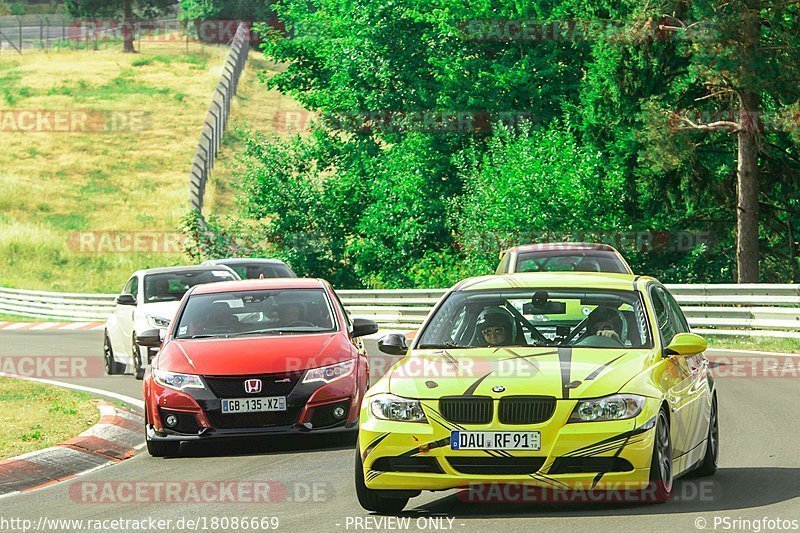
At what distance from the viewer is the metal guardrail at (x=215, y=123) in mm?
63531

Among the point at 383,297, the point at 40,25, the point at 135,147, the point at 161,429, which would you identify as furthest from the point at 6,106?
the point at 161,429

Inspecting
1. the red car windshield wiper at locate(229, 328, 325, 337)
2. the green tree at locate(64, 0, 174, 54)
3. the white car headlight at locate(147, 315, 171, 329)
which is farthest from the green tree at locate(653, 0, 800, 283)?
the green tree at locate(64, 0, 174, 54)

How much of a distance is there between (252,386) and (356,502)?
3.14 m

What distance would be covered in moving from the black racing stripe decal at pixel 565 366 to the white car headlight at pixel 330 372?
12.2 feet

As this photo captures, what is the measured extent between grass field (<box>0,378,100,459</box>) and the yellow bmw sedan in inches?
183

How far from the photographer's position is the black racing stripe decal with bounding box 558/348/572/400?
898 centimetres

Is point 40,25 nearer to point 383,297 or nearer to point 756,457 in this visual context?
point 383,297

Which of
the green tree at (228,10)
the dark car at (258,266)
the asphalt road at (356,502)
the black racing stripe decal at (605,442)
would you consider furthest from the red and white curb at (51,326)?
the green tree at (228,10)

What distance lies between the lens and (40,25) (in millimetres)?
116750

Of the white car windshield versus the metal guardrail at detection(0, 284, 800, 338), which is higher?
the white car windshield

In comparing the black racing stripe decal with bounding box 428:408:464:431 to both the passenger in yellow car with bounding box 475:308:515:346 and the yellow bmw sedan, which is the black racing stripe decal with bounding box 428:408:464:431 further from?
the passenger in yellow car with bounding box 475:308:515:346

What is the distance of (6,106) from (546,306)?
86703mm

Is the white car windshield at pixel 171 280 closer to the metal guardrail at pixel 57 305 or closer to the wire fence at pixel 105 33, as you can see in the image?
the metal guardrail at pixel 57 305

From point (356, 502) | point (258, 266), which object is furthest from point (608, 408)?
point (258, 266)
